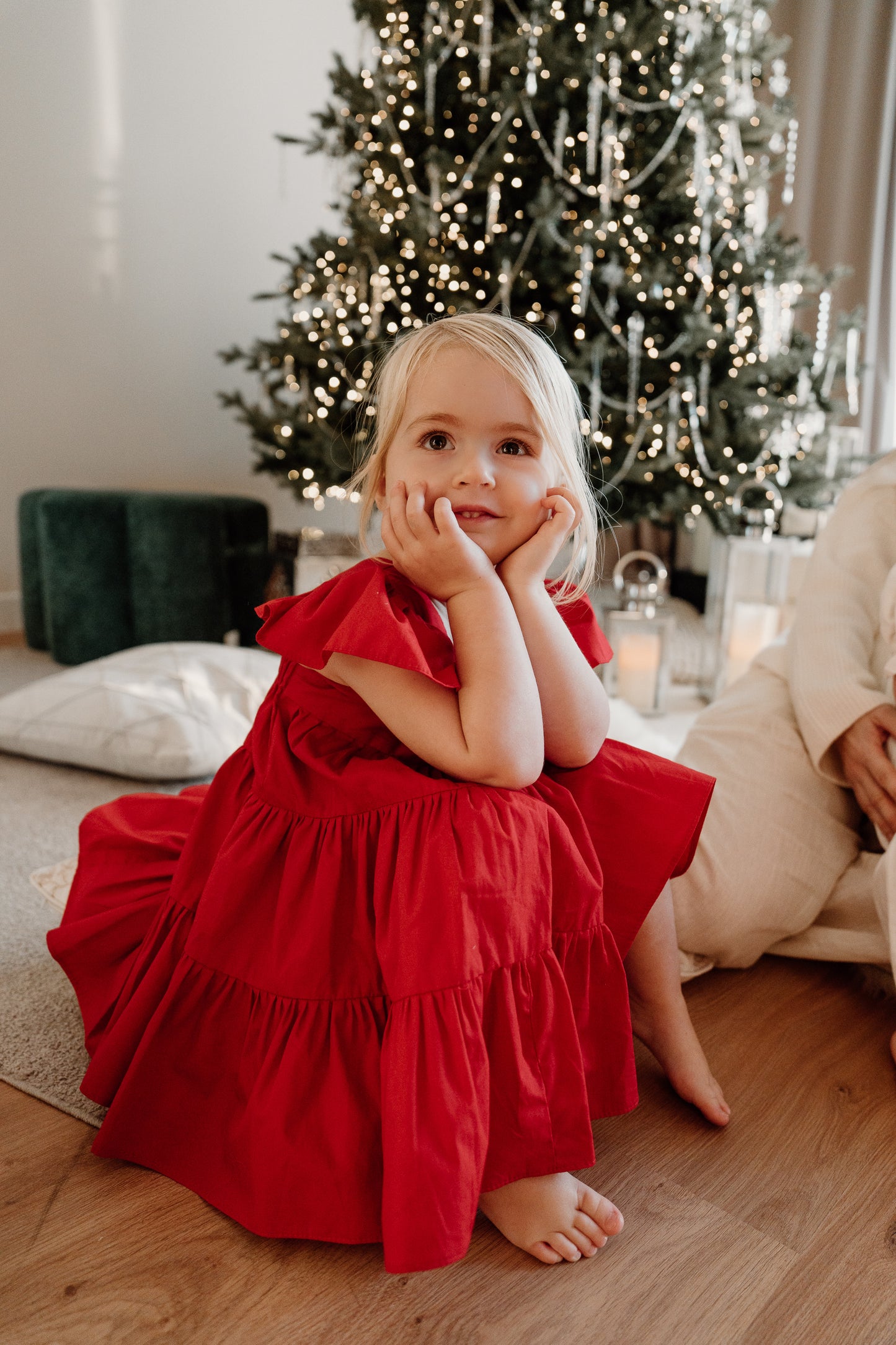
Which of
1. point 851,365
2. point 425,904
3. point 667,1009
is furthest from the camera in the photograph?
point 851,365

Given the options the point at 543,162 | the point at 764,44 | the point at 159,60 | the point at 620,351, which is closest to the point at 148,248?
the point at 159,60

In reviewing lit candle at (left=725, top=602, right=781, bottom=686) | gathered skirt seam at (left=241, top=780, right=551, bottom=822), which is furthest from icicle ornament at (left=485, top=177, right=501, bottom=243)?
gathered skirt seam at (left=241, top=780, right=551, bottom=822)

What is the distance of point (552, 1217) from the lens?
79cm

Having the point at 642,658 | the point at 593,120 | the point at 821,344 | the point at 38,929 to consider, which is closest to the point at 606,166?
the point at 593,120

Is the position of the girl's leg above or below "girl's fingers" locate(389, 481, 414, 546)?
below

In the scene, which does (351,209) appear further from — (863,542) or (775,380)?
(863,542)

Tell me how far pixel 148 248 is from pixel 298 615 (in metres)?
2.99

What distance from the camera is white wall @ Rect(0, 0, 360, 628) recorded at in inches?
119

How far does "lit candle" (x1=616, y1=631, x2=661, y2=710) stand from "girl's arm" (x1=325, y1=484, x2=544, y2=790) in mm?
1490

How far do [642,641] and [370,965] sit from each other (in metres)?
1.61

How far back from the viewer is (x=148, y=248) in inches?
132

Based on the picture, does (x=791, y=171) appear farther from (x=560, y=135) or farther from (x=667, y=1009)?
(x=667, y=1009)

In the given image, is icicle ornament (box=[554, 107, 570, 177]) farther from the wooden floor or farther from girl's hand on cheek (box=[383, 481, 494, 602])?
the wooden floor

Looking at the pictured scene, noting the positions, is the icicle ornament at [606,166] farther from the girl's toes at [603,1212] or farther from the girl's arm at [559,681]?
the girl's toes at [603,1212]
